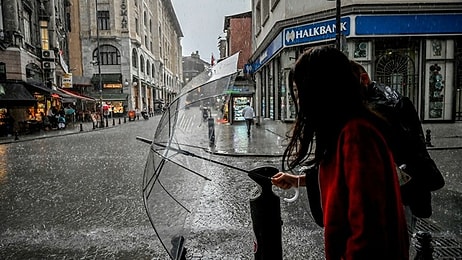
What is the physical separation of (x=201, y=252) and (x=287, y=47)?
17.0 m

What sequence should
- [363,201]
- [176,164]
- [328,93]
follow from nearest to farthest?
1. [363,201]
2. [328,93]
3. [176,164]

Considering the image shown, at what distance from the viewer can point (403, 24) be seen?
17078 mm

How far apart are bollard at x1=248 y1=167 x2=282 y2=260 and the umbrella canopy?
37 cm

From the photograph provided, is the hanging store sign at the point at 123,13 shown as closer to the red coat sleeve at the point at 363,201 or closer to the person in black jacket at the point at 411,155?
the person in black jacket at the point at 411,155

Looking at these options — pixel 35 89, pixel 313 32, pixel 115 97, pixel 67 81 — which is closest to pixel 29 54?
pixel 35 89

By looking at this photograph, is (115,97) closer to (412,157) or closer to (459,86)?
(459,86)

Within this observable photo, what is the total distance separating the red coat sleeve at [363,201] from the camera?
1444 mm

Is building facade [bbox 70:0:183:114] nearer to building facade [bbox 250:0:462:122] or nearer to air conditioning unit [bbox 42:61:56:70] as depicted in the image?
air conditioning unit [bbox 42:61:56:70]

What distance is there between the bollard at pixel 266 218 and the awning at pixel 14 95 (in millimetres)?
24282

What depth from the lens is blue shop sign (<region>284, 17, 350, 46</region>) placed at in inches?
685

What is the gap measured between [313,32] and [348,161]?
60.0 feet

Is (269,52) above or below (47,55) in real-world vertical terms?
below

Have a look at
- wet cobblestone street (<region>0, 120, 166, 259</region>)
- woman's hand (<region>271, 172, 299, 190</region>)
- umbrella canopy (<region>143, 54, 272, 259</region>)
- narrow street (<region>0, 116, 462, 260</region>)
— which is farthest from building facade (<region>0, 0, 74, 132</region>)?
woman's hand (<region>271, 172, 299, 190</region>)

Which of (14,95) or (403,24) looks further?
(14,95)
